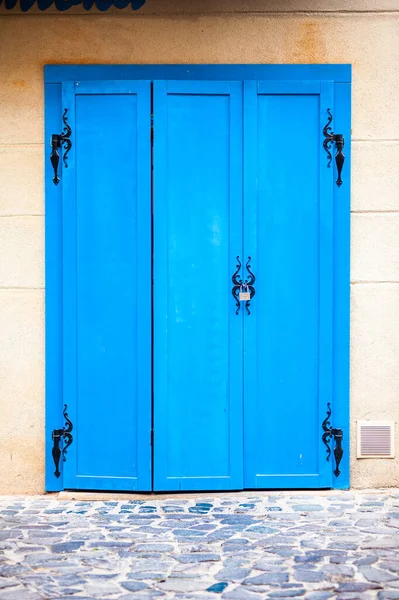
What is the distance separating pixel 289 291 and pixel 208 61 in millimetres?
1736

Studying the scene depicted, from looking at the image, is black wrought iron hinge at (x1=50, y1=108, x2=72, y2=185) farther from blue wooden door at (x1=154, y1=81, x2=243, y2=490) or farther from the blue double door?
blue wooden door at (x1=154, y1=81, x2=243, y2=490)

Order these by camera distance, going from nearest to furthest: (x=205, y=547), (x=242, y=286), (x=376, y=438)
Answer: (x=205, y=547) < (x=242, y=286) < (x=376, y=438)

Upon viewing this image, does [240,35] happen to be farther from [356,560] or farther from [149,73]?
[356,560]

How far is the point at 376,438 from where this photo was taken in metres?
5.77

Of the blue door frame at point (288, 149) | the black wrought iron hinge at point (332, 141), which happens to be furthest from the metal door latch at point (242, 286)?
the black wrought iron hinge at point (332, 141)

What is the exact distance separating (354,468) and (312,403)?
0.58 metres

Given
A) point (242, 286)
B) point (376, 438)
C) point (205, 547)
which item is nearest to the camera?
point (205, 547)

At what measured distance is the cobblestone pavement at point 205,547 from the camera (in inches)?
155

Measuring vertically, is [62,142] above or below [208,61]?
below

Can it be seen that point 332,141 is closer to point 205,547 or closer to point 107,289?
point 107,289

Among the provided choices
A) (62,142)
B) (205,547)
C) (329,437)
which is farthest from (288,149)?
(205,547)

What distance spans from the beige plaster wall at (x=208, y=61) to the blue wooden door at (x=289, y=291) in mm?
250

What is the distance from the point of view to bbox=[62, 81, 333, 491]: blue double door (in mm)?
5648

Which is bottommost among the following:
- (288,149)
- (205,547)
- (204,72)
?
(205,547)
